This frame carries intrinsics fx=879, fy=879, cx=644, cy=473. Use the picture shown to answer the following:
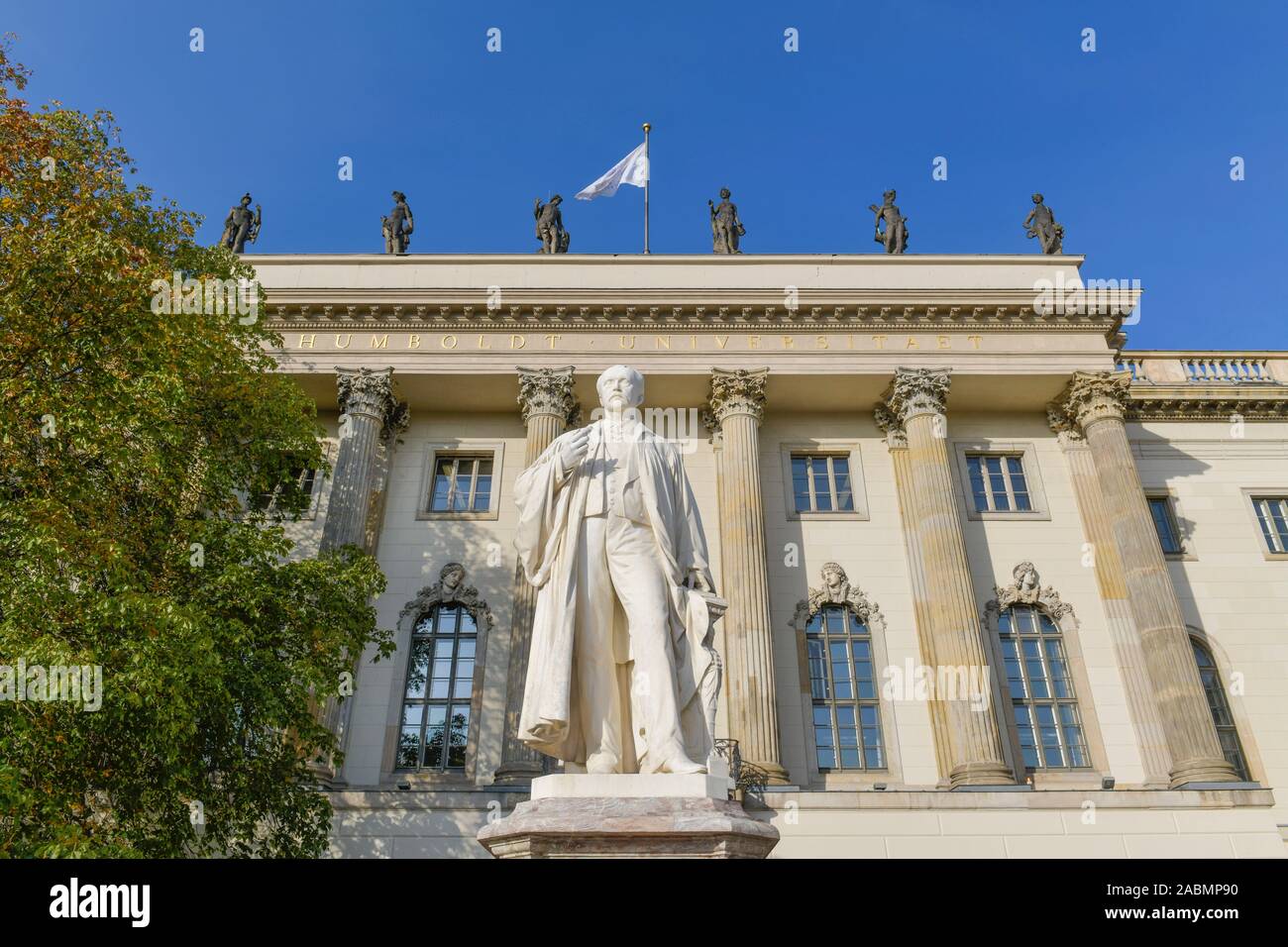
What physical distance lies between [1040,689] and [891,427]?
7586mm

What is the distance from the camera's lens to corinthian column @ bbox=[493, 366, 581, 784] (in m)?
18.4

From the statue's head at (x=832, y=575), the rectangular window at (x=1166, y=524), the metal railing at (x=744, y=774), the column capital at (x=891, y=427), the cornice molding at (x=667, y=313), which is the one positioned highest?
the cornice molding at (x=667, y=313)

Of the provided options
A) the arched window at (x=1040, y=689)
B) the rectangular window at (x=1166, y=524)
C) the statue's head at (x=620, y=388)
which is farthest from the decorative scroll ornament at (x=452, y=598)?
the rectangular window at (x=1166, y=524)

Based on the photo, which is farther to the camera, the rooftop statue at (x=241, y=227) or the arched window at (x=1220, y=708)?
the rooftop statue at (x=241, y=227)

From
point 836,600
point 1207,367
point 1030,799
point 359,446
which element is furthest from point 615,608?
point 1207,367

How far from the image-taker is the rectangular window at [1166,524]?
23.5 meters

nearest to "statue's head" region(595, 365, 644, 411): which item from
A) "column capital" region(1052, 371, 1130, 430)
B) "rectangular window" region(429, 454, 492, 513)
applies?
"rectangular window" region(429, 454, 492, 513)

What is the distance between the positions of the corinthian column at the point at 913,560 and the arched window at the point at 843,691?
1.27m

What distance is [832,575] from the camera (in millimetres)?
21969

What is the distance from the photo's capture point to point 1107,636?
21328 millimetres

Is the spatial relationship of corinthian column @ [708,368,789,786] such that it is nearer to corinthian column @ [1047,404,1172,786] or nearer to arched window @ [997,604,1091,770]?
arched window @ [997,604,1091,770]

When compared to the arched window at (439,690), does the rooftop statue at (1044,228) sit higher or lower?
higher

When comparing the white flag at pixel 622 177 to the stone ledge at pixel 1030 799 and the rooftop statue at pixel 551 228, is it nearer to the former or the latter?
the rooftop statue at pixel 551 228
